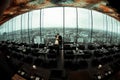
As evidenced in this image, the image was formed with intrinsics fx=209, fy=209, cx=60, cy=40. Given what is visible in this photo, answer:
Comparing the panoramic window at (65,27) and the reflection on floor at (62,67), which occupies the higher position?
the panoramic window at (65,27)

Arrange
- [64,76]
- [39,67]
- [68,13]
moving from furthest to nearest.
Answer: [68,13], [39,67], [64,76]

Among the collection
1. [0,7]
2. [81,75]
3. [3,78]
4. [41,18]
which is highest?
[41,18]

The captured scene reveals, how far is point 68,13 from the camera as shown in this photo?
20.9 meters

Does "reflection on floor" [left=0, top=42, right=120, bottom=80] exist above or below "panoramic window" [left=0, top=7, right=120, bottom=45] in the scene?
below

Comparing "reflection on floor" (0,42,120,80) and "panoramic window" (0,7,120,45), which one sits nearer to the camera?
"reflection on floor" (0,42,120,80)

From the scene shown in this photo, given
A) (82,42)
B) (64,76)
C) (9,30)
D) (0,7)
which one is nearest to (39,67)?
(64,76)

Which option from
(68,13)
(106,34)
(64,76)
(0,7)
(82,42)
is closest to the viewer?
(0,7)

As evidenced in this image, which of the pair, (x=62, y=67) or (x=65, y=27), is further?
(x=65, y=27)

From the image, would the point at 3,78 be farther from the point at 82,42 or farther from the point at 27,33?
the point at 27,33

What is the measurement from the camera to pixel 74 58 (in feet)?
45.9

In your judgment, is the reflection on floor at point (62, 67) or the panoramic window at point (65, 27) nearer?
the reflection on floor at point (62, 67)

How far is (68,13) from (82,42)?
394 cm

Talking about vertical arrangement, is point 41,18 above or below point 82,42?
above

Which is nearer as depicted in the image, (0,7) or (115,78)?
(0,7)
